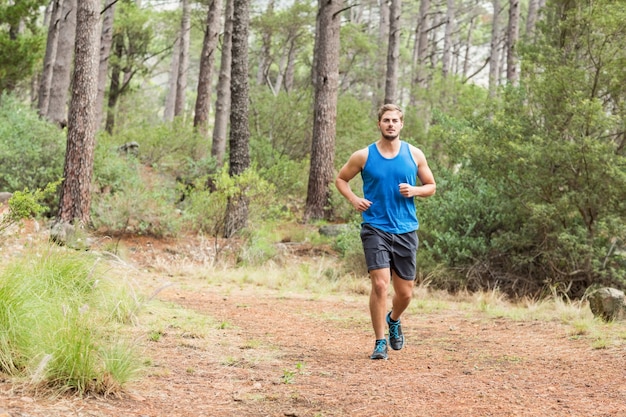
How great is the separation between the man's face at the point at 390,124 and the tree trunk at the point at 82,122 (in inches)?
278

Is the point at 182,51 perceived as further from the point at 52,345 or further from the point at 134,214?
the point at 52,345

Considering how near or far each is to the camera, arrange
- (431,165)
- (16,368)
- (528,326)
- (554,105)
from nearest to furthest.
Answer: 1. (16,368)
2. (528,326)
3. (554,105)
4. (431,165)

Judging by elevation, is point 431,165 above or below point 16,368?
above

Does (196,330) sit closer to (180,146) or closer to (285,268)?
(285,268)

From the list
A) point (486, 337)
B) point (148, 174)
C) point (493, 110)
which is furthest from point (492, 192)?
point (148, 174)

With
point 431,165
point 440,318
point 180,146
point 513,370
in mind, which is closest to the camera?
point 513,370

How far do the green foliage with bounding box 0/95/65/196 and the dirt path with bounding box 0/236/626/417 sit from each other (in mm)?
6944

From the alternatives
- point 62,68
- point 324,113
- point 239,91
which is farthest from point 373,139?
point 62,68

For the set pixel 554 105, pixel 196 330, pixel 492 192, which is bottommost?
pixel 196 330

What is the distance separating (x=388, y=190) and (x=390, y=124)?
507mm

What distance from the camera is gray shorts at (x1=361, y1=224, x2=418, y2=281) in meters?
5.50

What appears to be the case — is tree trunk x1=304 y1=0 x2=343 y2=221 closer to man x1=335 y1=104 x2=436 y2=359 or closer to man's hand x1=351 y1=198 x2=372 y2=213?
man x1=335 y1=104 x2=436 y2=359

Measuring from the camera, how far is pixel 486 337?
22.3 feet

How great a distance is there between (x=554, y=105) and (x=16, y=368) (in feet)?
26.3
